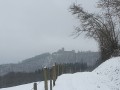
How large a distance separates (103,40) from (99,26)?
162 centimetres

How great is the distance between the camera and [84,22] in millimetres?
41906

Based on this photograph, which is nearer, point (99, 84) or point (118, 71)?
point (99, 84)

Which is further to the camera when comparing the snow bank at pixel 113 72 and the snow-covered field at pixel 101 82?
the snow bank at pixel 113 72

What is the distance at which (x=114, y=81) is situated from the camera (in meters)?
21.8

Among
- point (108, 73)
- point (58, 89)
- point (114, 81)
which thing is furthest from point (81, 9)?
point (58, 89)

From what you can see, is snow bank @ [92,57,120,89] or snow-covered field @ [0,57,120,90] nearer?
snow-covered field @ [0,57,120,90]

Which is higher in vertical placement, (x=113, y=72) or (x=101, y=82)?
(x=113, y=72)

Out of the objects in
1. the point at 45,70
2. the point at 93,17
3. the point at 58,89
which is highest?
the point at 93,17

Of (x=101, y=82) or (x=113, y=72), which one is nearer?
(x=101, y=82)

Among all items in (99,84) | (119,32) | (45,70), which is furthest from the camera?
(119,32)

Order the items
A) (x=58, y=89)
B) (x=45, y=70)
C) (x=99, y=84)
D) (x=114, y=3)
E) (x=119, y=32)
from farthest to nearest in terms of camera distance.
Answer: (x=119, y=32) → (x=114, y=3) → (x=99, y=84) → (x=58, y=89) → (x=45, y=70)

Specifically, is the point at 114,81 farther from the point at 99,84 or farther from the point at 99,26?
the point at 99,26

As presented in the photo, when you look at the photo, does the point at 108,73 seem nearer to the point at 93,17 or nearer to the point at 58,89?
the point at 58,89

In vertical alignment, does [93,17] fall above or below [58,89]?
above
